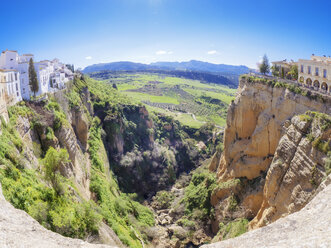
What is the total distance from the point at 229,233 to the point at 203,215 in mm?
11977

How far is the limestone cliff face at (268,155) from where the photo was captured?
1027 inches

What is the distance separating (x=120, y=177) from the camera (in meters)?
65.5

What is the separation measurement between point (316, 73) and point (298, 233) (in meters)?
34.4

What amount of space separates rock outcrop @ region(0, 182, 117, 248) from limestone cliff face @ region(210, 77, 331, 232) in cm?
2312

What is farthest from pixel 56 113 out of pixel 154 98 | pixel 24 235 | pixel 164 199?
pixel 154 98

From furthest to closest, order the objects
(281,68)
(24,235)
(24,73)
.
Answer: (281,68) < (24,73) < (24,235)

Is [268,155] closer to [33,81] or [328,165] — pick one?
[328,165]

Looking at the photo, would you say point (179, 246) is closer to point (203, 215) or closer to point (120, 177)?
point (203, 215)

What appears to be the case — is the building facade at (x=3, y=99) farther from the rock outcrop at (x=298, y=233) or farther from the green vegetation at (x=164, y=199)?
the green vegetation at (x=164, y=199)

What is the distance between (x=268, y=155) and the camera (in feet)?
125

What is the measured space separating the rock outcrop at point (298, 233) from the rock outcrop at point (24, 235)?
7.49 metres

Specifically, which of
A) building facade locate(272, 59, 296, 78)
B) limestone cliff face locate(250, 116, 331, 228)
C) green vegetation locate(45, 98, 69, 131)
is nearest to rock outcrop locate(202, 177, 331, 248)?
limestone cliff face locate(250, 116, 331, 228)

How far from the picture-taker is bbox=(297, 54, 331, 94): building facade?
35.3 metres

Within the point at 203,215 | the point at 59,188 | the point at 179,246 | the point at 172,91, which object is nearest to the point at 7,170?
the point at 59,188
